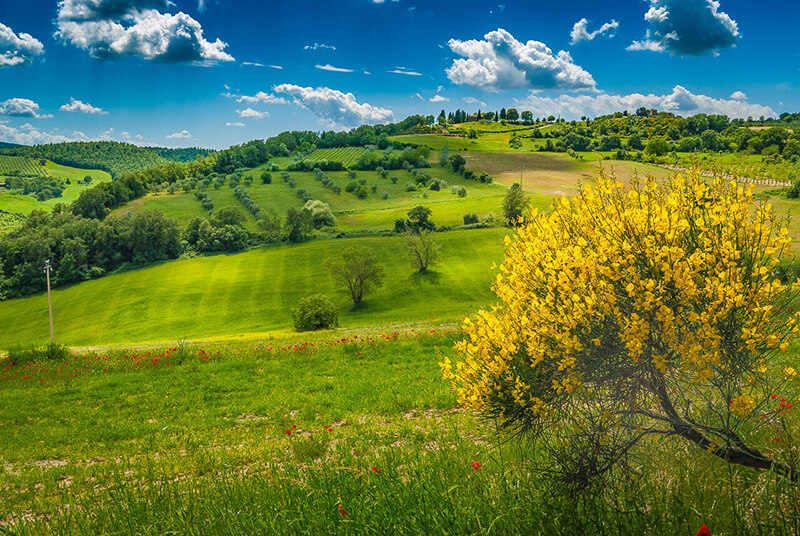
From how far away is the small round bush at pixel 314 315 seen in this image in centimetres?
4059

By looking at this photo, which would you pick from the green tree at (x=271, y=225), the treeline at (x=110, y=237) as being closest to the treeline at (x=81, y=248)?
the treeline at (x=110, y=237)

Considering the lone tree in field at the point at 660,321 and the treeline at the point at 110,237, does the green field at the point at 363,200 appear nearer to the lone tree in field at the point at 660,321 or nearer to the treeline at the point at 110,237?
the treeline at the point at 110,237

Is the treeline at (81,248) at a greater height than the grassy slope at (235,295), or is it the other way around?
the treeline at (81,248)

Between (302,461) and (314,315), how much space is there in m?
33.7

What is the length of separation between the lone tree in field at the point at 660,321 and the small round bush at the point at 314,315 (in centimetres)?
3742

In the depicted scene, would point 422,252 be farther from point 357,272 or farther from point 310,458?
point 310,458

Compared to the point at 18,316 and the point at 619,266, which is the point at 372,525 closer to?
the point at 619,266

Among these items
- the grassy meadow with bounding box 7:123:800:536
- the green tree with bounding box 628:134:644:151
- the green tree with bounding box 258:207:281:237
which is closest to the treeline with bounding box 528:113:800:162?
the green tree with bounding box 628:134:644:151

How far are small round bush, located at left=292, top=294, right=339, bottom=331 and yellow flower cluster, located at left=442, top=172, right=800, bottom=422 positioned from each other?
37.4 meters

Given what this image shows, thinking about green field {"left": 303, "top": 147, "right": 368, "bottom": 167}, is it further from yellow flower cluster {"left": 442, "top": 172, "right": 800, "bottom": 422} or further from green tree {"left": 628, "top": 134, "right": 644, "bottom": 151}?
yellow flower cluster {"left": 442, "top": 172, "right": 800, "bottom": 422}

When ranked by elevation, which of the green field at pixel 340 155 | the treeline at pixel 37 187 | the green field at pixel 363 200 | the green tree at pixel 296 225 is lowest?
the green tree at pixel 296 225

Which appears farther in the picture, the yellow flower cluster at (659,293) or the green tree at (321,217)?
the green tree at (321,217)

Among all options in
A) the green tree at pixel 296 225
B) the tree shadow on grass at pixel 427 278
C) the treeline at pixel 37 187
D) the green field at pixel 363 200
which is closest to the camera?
the tree shadow on grass at pixel 427 278

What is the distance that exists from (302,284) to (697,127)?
346 feet
